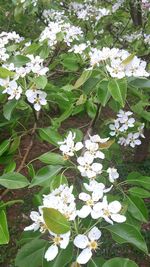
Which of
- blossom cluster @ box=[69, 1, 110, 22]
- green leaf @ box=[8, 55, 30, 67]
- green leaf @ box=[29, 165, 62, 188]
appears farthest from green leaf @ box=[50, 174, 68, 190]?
blossom cluster @ box=[69, 1, 110, 22]

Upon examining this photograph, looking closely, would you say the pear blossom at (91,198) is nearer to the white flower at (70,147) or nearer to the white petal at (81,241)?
the white petal at (81,241)

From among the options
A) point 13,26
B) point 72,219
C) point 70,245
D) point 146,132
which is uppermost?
point 72,219

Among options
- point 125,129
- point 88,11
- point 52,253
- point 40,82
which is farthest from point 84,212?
point 88,11

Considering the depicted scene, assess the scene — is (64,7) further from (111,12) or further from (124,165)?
(124,165)

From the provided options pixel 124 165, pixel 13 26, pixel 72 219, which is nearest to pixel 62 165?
pixel 72 219

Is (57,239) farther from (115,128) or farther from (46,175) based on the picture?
(115,128)
